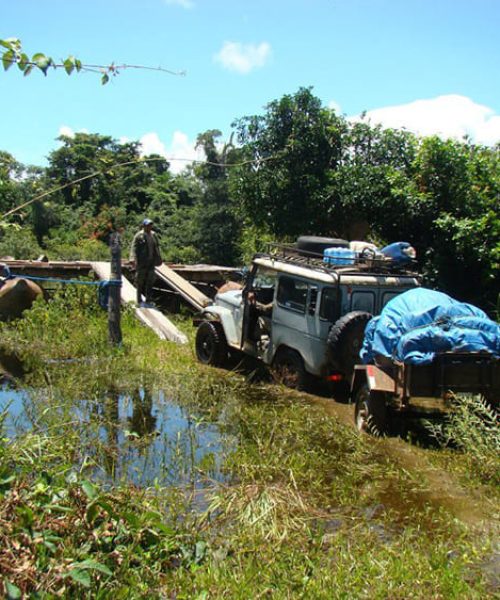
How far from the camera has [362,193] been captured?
1276 centimetres

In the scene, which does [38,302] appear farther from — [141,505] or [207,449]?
[141,505]

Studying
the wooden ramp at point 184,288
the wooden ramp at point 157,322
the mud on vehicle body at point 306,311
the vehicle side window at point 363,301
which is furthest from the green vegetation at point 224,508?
the wooden ramp at point 184,288

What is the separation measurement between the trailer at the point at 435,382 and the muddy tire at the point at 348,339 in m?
0.85

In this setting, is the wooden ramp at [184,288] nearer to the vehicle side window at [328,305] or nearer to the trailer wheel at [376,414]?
the vehicle side window at [328,305]

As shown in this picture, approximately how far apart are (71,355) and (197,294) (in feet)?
13.4

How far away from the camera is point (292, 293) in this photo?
9.12m

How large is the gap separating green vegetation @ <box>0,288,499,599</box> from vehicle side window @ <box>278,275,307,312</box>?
49.3 inches

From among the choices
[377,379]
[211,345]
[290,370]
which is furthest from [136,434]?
[211,345]

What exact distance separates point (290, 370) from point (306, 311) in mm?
917

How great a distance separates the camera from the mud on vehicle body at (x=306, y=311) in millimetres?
8188

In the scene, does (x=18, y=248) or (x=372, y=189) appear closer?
(x=372, y=189)

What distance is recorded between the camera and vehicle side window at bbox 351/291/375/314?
850 centimetres

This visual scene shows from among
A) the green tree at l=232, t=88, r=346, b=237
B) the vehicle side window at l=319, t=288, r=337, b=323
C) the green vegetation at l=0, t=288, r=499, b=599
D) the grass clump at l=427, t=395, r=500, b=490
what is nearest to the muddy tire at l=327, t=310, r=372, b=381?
the vehicle side window at l=319, t=288, r=337, b=323

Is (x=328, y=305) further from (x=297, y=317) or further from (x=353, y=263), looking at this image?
(x=353, y=263)
